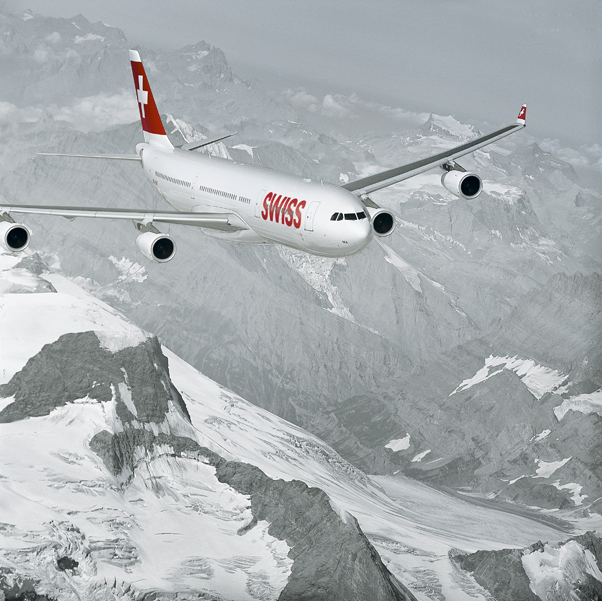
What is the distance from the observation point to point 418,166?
58594mm

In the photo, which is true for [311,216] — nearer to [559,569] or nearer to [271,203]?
[271,203]

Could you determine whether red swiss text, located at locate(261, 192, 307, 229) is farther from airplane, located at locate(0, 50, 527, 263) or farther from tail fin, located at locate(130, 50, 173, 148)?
tail fin, located at locate(130, 50, 173, 148)

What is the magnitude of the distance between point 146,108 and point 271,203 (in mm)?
31495

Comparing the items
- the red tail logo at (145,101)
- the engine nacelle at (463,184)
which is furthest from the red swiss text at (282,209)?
the red tail logo at (145,101)

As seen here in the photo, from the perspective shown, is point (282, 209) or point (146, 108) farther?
point (146, 108)

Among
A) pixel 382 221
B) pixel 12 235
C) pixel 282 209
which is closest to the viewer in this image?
pixel 382 221

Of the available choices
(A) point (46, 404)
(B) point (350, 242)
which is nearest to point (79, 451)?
(A) point (46, 404)

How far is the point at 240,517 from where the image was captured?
16475 centimetres

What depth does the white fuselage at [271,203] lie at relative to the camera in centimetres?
4706

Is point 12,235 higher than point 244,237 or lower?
higher

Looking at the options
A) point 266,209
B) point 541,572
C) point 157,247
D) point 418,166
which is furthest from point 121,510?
point 266,209

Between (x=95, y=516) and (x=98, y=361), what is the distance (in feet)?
118

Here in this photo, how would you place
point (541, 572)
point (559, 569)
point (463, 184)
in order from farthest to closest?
point (559, 569)
point (541, 572)
point (463, 184)

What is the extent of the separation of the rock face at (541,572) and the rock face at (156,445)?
27.4 metres
